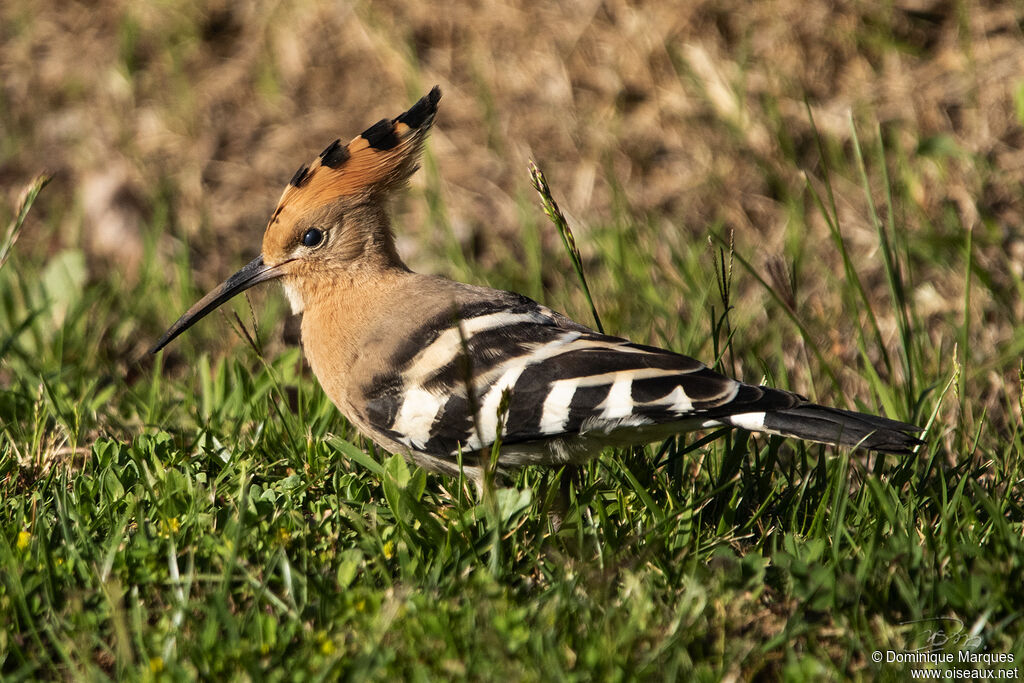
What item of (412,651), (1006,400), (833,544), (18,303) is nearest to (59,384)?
(18,303)

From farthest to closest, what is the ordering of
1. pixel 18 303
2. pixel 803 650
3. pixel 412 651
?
1. pixel 18 303
2. pixel 803 650
3. pixel 412 651

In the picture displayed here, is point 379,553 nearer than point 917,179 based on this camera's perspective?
Yes

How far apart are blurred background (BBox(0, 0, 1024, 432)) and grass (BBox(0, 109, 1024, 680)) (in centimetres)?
129

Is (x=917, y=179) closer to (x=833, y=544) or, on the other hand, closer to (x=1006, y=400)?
(x=1006, y=400)

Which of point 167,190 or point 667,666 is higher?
point 167,190

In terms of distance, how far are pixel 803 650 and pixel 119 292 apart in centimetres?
326

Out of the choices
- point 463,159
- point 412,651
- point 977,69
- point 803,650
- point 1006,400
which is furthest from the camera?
point 463,159

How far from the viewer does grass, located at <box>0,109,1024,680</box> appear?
76.3 inches

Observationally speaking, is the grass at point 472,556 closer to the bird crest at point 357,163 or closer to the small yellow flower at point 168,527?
the small yellow flower at point 168,527

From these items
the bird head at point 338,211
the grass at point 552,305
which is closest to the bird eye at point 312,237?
the bird head at point 338,211

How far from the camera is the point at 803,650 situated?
2.04 m

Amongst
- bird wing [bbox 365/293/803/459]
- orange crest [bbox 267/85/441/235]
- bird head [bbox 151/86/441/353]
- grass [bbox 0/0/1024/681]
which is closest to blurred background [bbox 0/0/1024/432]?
grass [bbox 0/0/1024/681]

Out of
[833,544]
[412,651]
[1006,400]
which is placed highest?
[412,651]
